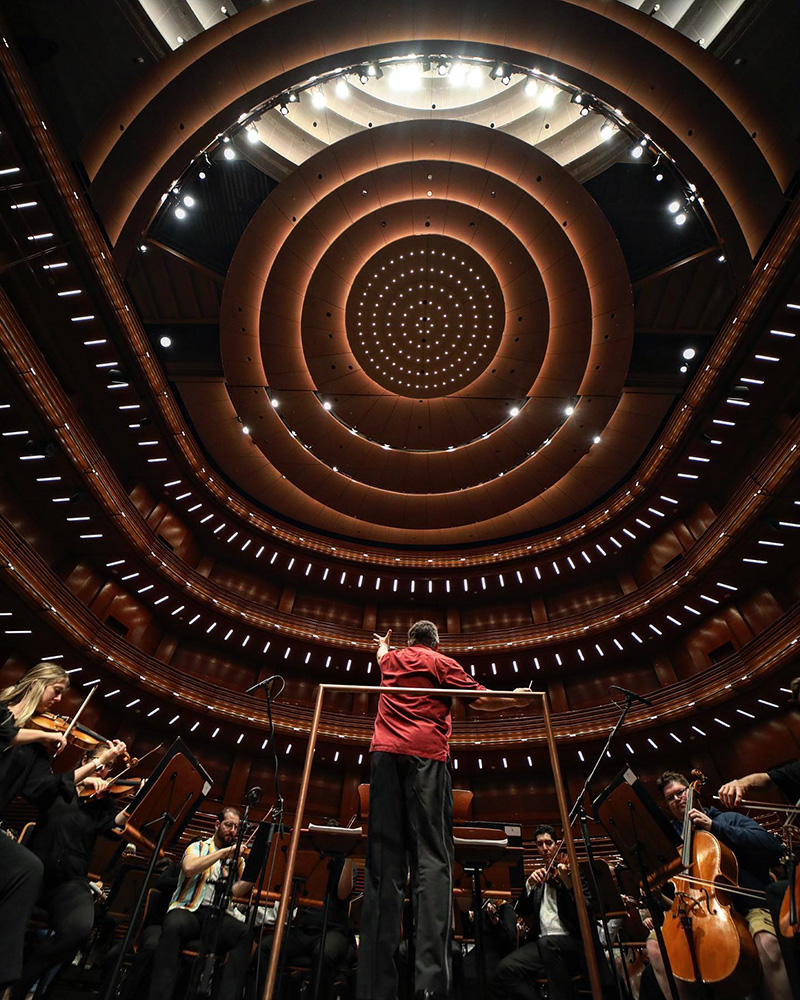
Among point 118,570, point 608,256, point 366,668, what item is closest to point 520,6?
point 608,256

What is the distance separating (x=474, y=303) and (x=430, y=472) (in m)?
6.28

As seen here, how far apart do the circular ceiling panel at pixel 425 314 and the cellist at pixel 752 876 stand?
13161 mm

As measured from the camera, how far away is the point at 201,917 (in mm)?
5734

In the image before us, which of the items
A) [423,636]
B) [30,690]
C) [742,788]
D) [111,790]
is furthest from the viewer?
[111,790]

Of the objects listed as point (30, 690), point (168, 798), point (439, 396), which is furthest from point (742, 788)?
point (439, 396)

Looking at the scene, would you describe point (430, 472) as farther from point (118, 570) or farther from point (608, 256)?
point (118, 570)

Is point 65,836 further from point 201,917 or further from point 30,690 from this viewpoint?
point 201,917

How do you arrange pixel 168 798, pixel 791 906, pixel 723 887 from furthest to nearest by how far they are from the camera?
pixel 168 798 → pixel 723 887 → pixel 791 906

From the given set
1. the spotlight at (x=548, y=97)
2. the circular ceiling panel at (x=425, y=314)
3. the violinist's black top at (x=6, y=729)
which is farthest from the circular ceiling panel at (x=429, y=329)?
the violinist's black top at (x=6, y=729)

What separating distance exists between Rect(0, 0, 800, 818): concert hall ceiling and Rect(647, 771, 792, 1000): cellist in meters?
10.9

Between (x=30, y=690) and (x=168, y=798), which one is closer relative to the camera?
(x=30, y=690)

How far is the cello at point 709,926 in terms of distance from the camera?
387cm

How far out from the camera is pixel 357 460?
18.8 metres

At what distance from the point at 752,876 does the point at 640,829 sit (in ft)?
3.41
